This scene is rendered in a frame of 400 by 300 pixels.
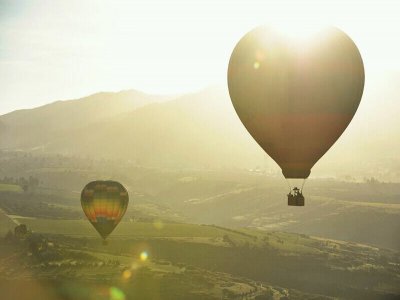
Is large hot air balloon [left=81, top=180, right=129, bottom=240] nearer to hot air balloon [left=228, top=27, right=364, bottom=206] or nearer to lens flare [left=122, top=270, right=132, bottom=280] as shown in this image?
lens flare [left=122, top=270, right=132, bottom=280]

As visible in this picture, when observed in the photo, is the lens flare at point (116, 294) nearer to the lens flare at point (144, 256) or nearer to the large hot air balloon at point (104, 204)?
the large hot air balloon at point (104, 204)

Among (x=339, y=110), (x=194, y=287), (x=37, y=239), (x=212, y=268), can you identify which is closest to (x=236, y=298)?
(x=194, y=287)

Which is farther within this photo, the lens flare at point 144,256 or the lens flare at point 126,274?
the lens flare at point 144,256

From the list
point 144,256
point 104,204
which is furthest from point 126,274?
point 104,204

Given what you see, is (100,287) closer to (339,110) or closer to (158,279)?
(158,279)

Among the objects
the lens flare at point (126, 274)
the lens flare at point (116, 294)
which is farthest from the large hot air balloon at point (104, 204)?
the lens flare at point (126, 274)

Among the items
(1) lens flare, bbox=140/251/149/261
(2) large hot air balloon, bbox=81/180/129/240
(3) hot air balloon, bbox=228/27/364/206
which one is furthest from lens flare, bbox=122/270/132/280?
(3) hot air balloon, bbox=228/27/364/206
